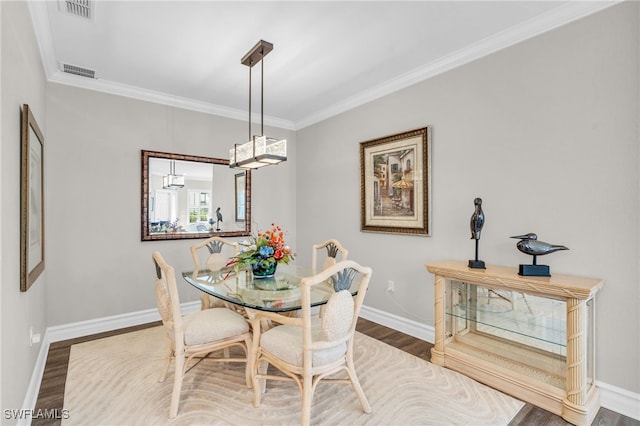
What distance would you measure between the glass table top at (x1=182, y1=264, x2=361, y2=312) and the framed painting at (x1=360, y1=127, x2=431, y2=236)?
3.72 feet

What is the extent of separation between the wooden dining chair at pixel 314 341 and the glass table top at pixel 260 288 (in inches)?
4.2

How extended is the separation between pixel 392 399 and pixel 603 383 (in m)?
1.43

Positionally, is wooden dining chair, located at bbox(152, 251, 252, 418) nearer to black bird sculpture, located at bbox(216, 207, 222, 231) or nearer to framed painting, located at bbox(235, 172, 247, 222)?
black bird sculpture, located at bbox(216, 207, 222, 231)

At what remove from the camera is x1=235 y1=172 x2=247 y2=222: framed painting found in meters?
4.49

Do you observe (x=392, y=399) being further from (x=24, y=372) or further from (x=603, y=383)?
(x=24, y=372)

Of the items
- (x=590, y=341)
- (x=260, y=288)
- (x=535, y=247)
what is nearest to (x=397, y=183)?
(x=535, y=247)

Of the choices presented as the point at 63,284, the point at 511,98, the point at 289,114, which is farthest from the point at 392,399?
the point at 289,114

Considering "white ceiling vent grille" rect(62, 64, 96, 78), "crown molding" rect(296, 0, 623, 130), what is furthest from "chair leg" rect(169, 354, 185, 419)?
"crown molding" rect(296, 0, 623, 130)

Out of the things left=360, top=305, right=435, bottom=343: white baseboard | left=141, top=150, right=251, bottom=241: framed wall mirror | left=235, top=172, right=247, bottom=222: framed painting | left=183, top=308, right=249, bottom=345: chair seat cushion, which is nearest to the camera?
left=183, top=308, right=249, bottom=345: chair seat cushion

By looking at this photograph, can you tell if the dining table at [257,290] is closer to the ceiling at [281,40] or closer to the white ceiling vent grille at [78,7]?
the ceiling at [281,40]

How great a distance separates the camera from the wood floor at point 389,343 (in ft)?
6.52

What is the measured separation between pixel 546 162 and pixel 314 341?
2153 millimetres

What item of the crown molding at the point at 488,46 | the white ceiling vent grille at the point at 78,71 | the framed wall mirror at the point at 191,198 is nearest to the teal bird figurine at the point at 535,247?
the crown molding at the point at 488,46

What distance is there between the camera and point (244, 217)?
4555 mm
